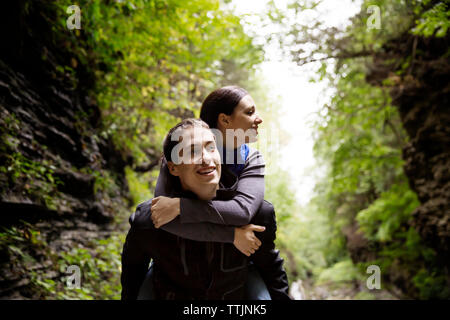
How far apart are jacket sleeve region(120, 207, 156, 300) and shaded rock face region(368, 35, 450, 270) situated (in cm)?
588

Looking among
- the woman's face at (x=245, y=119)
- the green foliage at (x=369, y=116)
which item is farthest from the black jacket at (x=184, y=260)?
the green foliage at (x=369, y=116)

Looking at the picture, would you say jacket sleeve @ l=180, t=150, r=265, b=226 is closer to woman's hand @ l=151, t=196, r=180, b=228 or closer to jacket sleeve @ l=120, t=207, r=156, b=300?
woman's hand @ l=151, t=196, r=180, b=228

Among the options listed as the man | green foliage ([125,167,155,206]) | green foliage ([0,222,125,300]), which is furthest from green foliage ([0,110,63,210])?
green foliage ([125,167,155,206])

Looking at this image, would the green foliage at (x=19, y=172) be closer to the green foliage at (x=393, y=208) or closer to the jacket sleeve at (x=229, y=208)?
the jacket sleeve at (x=229, y=208)

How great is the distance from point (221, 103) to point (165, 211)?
0.72 meters

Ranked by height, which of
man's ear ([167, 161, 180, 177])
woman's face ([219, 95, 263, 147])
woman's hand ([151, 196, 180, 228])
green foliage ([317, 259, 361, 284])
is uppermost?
woman's face ([219, 95, 263, 147])

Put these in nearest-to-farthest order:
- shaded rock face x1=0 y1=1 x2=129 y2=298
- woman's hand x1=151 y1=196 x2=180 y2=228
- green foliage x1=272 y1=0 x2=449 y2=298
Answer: woman's hand x1=151 y1=196 x2=180 y2=228 < shaded rock face x1=0 y1=1 x2=129 y2=298 < green foliage x1=272 y1=0 x2=449 y2=298

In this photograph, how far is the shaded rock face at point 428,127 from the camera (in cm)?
559

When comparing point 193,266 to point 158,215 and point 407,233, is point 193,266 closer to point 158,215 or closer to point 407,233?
point 158,215

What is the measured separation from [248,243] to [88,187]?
4.17 m

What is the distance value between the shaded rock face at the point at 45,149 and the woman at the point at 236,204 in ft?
8.58

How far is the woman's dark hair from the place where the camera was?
1696 mm

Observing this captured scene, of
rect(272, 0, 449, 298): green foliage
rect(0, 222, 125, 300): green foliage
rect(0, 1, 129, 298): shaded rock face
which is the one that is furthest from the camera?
rect(272, 0, 449, 298): green foliage
